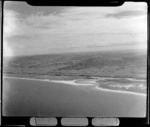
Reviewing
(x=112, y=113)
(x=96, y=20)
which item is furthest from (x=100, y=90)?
(x=96, y=20)

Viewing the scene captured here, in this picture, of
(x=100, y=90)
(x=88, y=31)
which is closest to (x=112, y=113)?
(x=100, y=90)

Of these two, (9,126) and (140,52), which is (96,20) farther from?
(9,126)

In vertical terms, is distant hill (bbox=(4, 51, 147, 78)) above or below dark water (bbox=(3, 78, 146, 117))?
above

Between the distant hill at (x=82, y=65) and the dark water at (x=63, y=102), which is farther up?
the distant hill at (x=82, y=65)

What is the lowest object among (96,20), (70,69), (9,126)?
(9,126)

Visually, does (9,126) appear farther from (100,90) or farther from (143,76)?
(143,76)

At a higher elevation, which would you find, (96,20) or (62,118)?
(96,20)
